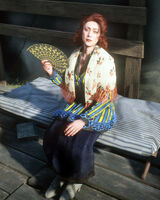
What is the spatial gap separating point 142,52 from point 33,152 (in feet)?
6.15

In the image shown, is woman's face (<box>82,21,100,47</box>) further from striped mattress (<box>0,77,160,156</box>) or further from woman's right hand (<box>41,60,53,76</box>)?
striped mattress (<box>0,77,160,156</box>)

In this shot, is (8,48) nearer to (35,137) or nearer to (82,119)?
(35,137)

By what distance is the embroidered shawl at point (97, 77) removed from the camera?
6.89 ft

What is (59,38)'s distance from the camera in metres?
3.74

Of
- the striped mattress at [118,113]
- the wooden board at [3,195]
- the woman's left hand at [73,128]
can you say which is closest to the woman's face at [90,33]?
the woman's left hand at [73,128]

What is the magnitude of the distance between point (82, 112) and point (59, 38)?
1.87 m

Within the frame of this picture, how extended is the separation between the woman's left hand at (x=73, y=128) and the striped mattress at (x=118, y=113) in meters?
0.50

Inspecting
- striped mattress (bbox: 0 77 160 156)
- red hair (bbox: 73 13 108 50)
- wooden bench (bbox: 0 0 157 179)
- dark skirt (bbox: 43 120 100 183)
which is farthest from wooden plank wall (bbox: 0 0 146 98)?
dark skirt (bbox: 43 120 100 183)

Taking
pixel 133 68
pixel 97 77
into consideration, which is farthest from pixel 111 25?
pixel 97 77

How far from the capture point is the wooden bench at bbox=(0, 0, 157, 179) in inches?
125

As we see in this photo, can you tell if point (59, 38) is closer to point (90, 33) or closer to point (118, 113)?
point (118, 113)

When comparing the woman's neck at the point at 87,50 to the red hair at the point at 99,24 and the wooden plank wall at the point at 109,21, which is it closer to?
the red hair at the point at 99,24

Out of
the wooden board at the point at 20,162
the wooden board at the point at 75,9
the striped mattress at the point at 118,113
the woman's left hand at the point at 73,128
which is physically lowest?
the wooden board at the point at 20,162

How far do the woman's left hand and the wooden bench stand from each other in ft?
5.46
